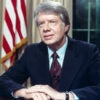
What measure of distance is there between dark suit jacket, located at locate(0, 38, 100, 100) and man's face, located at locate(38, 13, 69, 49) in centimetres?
15

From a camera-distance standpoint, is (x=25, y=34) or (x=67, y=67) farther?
(x=25, y=34)

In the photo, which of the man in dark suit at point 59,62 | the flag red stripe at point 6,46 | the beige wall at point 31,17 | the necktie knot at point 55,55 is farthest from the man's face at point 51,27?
the beige wall at point 31,17

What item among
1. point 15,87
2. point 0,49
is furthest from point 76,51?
point 0,49

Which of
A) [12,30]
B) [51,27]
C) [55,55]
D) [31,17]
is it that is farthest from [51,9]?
[31,17]

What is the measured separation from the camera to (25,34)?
3238mm

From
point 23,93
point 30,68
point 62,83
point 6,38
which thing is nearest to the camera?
point 23,93

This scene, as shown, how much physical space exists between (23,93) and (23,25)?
5.18ft

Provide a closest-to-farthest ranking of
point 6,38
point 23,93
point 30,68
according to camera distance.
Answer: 1. point 23,93
2. point 30,68
3. point 6,38

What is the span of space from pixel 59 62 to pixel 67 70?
0.10m

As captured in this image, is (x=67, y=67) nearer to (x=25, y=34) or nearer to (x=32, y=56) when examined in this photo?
(x=32, y=56)

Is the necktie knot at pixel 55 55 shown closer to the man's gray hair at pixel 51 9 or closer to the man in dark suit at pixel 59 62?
the man in dark suit at pixel 59 62

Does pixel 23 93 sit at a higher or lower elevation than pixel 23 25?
lower

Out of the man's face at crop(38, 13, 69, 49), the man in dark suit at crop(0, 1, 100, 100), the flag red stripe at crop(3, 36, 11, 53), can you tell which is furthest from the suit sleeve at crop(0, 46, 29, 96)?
the flag red stripe at crop(3, 36, 11, 53)

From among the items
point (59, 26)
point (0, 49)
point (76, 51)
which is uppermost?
point (59, 26)
